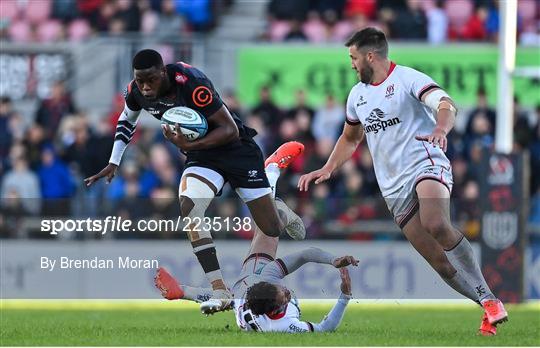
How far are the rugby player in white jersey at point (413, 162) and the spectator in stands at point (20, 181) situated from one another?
9.72m

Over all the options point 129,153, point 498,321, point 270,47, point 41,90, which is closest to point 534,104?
point 270,47

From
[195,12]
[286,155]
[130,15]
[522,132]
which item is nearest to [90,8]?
[130,15]

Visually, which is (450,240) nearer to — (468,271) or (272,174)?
Result: (468,271)

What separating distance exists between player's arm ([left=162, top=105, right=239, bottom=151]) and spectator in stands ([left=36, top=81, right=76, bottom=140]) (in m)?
11.2

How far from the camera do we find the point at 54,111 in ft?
77.2

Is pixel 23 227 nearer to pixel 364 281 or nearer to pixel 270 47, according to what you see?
pixel 364 281

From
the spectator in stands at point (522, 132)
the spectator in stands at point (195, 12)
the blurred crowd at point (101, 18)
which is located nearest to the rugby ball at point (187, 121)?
the spectator in stands at point (522, 132)

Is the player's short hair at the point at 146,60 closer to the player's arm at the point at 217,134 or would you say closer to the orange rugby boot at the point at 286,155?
the player's arm at the point at 217,134

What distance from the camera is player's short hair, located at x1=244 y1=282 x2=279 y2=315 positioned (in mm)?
11453

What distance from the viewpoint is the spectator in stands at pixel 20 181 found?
2141cm

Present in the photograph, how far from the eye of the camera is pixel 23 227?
19.6 meters

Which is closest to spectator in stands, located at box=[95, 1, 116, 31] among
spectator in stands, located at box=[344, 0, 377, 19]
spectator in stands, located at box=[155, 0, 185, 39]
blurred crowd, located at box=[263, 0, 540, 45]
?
spectator in stands, located at box=[155, 0, 185, 39]

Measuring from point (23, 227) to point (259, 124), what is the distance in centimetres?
466

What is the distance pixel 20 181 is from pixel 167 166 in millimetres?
2321
